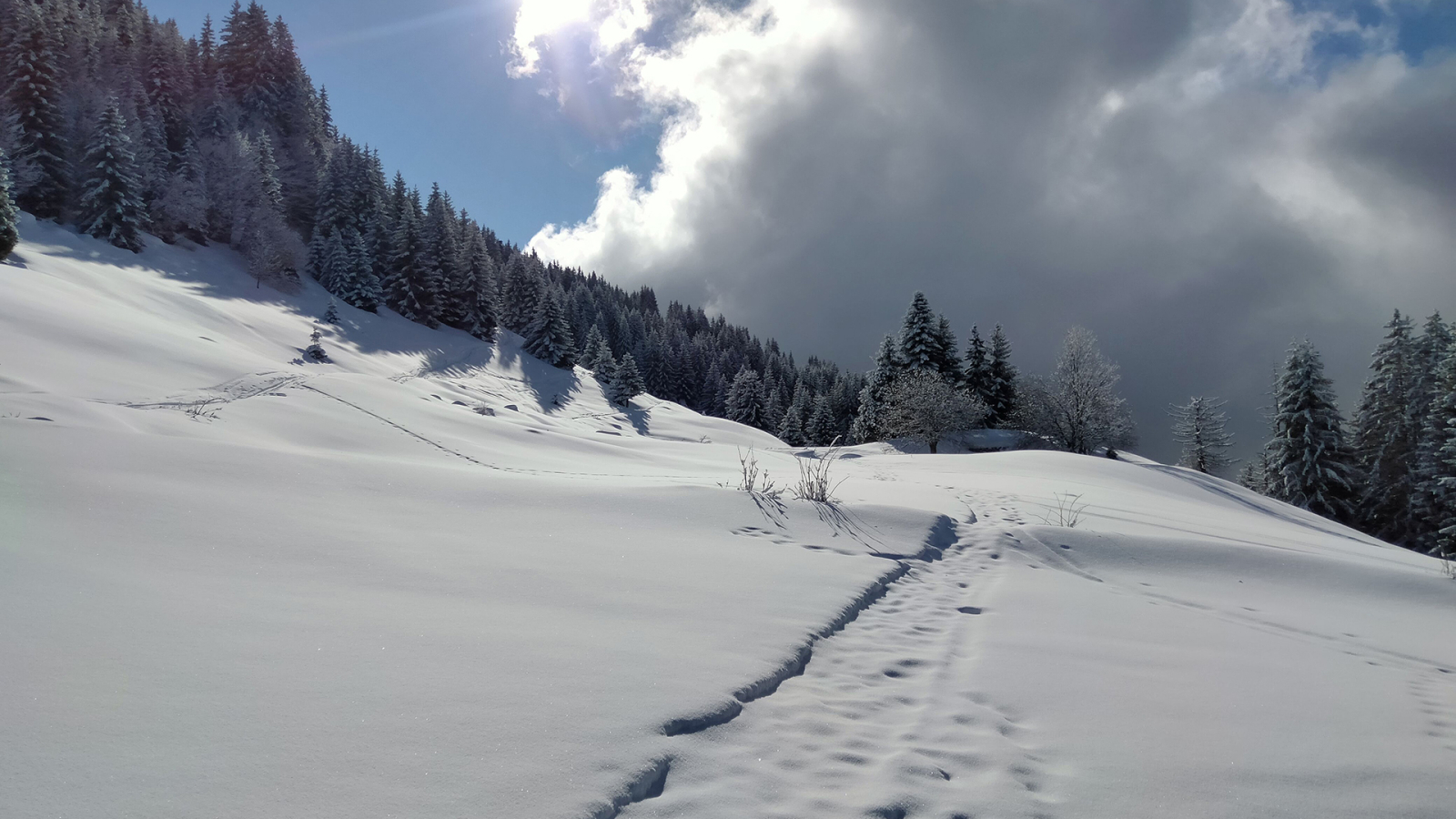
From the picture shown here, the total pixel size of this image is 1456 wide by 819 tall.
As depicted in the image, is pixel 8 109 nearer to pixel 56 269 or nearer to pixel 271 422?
pixel 56 269

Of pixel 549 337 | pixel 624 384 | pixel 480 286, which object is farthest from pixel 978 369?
pixel 480 286

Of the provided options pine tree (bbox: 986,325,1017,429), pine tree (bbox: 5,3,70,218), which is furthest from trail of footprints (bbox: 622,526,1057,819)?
pine tree (bbox: 5,3,70,218)

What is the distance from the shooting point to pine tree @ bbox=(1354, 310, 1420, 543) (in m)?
26.9

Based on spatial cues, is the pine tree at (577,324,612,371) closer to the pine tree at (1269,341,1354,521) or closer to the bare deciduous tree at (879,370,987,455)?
the bare deciduous tree at (879,370,987,455)

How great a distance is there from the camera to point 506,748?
2.37m

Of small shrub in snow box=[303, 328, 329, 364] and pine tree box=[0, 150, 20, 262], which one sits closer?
pine tree box=[0, 150, 20, 262]

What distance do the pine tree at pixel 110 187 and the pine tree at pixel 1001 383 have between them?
50.9 meters

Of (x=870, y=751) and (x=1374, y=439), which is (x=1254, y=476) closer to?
(x=1374, y=439)

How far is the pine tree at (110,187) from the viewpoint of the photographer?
106ft

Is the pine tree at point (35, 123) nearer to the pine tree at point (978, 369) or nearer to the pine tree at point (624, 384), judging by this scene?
the pine tree at point (624, 384)

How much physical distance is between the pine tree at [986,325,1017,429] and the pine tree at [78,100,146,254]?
5093cm

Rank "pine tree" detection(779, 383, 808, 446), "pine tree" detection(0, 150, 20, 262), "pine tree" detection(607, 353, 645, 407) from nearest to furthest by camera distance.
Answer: "pine tree" detection(0, 150, 20, 262)
"pine tree" detection(607, 353, 645, 407)
"pine tree" detection(779, 383, 808, 446)

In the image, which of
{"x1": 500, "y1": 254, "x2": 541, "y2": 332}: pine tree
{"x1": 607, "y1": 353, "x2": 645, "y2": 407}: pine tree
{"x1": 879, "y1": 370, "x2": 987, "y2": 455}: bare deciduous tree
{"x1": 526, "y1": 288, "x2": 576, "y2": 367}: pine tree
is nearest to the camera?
{"x1": 879, "y1": 370, "x2": 987, "y2": 455}: bare deciduous tree

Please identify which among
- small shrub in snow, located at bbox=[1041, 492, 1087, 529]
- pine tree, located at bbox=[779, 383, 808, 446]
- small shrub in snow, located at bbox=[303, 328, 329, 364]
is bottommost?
small shrub in snow, located at bbox=[1041, 492, 1087, 529]
